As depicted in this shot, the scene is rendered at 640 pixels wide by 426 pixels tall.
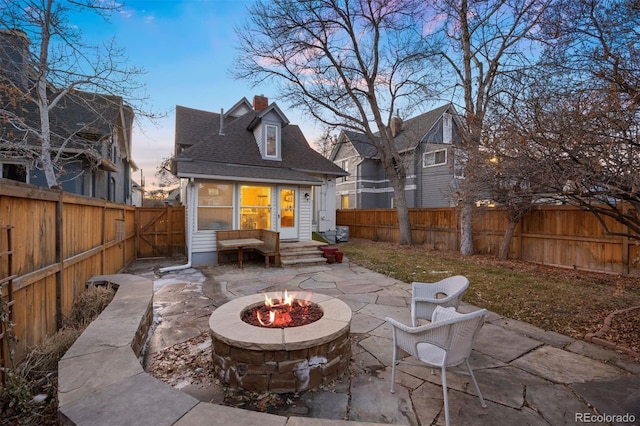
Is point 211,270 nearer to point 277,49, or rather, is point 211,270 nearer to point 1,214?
point 1,214

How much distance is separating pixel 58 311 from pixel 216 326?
221 centimetres

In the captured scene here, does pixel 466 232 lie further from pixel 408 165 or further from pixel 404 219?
pixel 408 165

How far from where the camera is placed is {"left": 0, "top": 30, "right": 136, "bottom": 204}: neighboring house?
637 centimetres

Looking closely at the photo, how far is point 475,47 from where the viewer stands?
32.8ft

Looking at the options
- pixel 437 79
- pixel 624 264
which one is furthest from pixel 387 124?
pixel 624 264

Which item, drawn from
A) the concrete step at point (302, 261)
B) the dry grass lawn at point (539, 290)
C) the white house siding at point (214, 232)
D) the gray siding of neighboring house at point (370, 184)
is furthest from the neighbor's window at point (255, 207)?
the gray siding of neighboring house at point (370, 184)

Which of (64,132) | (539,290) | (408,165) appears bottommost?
(539,290)

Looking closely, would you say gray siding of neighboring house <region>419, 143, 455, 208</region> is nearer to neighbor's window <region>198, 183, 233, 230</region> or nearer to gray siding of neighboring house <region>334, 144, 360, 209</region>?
gray siding of neighboring house <region>334, 144, 360, 209</region>

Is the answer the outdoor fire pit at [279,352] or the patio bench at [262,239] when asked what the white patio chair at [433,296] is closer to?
the outdoor fire pit at [279,352]

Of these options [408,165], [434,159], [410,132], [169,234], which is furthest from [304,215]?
[410,132]

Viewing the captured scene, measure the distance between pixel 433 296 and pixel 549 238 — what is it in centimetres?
692

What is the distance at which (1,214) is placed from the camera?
2.47m
